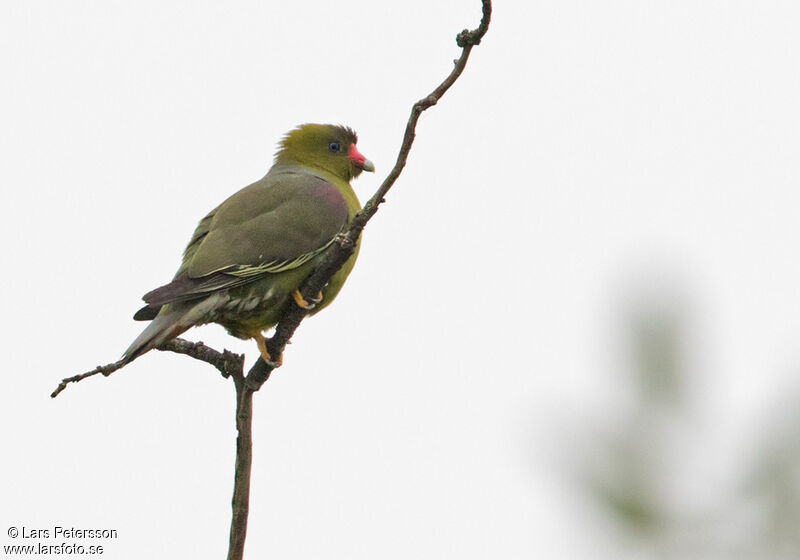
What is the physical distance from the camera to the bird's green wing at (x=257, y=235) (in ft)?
16.7

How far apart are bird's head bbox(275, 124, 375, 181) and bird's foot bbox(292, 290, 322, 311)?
5.27 feet

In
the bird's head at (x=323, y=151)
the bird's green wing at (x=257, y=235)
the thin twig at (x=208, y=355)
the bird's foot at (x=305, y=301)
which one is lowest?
the thin twig at (x=208, y=355)

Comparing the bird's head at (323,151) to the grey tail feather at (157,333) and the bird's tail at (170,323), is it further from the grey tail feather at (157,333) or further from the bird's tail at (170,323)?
the grey tail feather at (157,333)

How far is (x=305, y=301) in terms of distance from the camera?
5074 millimetres

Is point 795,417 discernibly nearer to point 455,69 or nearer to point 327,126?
point 455,69

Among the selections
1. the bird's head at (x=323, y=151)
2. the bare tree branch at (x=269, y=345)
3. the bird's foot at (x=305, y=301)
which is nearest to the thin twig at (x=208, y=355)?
the bare tree branch at (x=269, y=345)

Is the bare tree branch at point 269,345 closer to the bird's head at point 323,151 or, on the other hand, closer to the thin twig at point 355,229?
the thin twig at point 355,229

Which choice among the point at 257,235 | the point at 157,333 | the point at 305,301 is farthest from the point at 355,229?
the point at 257,235

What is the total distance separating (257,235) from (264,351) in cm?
77

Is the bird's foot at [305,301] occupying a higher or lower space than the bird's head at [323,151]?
lower

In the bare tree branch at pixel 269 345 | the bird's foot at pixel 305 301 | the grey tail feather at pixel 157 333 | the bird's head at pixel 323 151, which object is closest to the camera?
the bare tree branch at pixel 269 345

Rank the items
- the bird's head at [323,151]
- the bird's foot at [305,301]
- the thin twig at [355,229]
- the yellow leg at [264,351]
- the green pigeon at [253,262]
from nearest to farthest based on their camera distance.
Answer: the thin twig at [355,229] < the yellow leg at [264,351] < the green pigeon at [253,262] < the bird's foot at [305,301] < the bird's head at [323,151]

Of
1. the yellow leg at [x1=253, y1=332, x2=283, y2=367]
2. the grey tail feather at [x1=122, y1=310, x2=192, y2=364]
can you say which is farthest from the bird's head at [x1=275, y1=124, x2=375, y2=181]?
the grey tail feather at [x1=122, y1=310, x2=192, y2=364]

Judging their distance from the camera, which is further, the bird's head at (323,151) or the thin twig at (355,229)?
the bird's head at (323,151)
